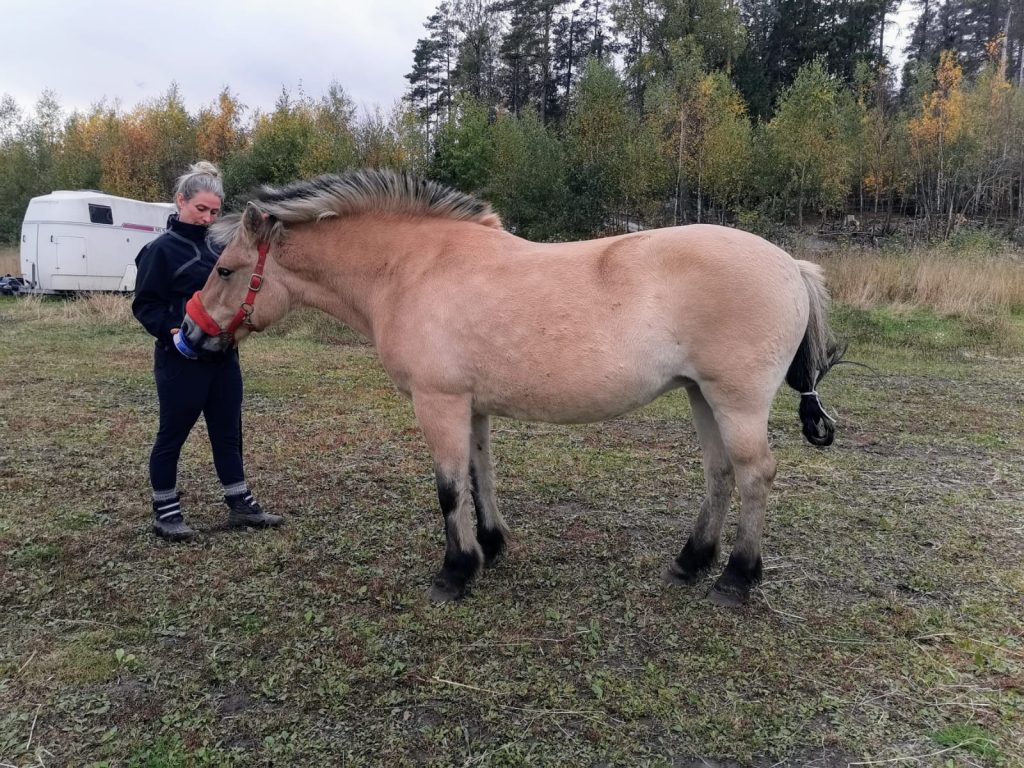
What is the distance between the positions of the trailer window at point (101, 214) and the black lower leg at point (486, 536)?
→ 20.1 m

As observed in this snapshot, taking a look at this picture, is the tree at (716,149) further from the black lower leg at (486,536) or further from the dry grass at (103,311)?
the black lower leg at (486,536)

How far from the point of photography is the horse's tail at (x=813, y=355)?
329cm

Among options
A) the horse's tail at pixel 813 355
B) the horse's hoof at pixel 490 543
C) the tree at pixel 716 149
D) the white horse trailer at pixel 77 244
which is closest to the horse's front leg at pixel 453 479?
the horse's hoof at pixel 490 543

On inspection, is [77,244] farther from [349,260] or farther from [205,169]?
[349,260]

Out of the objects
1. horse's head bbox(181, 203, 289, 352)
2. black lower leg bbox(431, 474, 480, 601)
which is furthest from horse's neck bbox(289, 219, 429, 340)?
black lower leg bbox(431, 474, 480, 601)

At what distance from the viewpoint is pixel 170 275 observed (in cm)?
365

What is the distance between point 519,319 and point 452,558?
1.29m

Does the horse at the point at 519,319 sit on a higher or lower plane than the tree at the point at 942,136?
lower

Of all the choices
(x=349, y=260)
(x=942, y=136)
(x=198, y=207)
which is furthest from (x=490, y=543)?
(x=942, y=136)

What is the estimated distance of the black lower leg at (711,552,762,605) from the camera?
3182 mm

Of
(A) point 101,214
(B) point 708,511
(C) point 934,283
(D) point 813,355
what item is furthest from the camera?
(A) point 101,214

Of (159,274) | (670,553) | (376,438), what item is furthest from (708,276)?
(376,438)

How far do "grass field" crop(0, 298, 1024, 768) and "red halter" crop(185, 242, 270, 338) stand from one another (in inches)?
51.8

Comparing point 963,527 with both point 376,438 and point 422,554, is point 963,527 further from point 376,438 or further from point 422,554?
point 376,438
